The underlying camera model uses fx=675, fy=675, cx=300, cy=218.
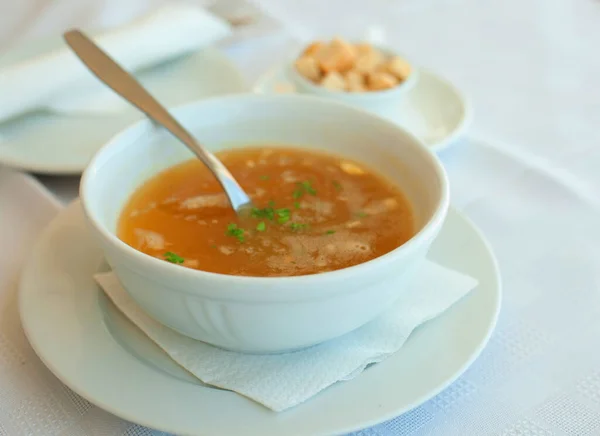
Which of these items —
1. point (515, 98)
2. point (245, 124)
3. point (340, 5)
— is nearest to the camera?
point (245, 124)

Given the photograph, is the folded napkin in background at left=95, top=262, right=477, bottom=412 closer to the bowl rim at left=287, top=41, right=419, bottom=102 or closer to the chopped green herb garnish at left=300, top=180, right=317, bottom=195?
the chopped green herb garnish at left=300, top=180, right=317, bottom=195

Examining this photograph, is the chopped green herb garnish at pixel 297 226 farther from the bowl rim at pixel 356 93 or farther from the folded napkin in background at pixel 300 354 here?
the bowl rim at pixel 356 93

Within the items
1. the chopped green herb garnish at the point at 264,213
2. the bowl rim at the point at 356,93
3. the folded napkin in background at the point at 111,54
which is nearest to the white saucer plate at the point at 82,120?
the folded napkin in background at the point at 111,54

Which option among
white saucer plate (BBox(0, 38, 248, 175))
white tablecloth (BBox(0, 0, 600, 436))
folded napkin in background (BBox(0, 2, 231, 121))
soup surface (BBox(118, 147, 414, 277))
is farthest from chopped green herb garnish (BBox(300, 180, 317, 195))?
folded napkin in background (BBox(0, 2, 231, 121))

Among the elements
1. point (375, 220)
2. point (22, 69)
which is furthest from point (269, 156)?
point (22, 69)

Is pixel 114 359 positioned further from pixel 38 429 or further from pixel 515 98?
pixel 515 98

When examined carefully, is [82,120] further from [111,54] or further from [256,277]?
[256,277]

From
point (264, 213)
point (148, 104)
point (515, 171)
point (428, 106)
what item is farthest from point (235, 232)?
point (428, 106)
